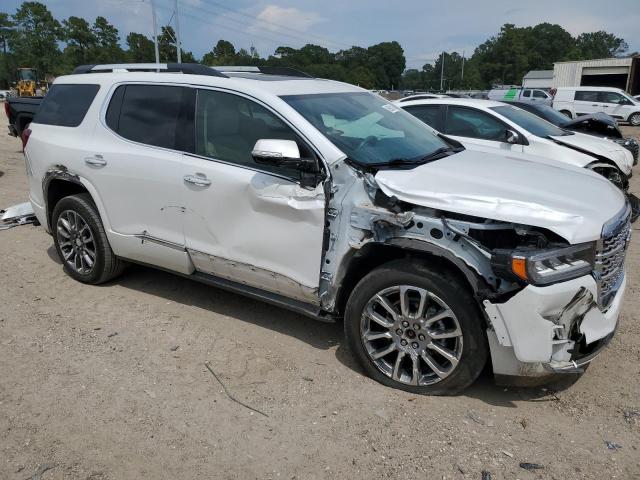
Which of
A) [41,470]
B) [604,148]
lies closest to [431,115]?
[604,148]

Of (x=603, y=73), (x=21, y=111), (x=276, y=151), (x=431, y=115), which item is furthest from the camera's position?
(x=603, y=73)

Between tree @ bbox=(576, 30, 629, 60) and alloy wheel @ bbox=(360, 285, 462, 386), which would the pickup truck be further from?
tree @ bbox=(576, 30, 629, 60)

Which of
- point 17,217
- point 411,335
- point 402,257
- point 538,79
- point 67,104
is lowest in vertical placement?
point 17,217

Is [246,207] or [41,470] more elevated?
[246,207]

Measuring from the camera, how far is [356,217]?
3250mm

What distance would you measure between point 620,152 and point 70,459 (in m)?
8.21

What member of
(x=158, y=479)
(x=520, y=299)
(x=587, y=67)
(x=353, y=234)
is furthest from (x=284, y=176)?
(x=587, y=67)

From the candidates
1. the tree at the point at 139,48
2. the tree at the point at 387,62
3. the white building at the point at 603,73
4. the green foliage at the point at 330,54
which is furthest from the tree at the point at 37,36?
the white building at the point at 603,73

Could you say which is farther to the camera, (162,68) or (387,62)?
(387,62)

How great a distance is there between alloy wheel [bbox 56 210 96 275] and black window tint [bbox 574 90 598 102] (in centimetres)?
2523

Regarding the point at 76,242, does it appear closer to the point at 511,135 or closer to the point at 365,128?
Answer: the point at 365,128

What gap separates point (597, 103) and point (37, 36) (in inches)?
3077

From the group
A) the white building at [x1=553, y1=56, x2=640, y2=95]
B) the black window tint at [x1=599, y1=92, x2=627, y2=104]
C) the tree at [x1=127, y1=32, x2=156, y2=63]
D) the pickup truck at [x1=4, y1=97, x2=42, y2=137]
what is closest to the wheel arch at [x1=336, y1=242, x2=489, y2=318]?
the pickup truck at [x1=4, y1=97, x2=42, y2=137]

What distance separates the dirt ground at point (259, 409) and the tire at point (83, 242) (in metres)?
0.51
